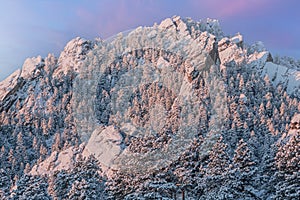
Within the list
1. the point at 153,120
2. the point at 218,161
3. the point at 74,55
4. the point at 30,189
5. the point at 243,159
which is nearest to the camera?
the point at 218,161

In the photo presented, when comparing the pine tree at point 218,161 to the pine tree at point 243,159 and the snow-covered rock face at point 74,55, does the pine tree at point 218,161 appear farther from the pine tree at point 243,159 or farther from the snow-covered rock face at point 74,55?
the snow-covered rock face at point 74,55

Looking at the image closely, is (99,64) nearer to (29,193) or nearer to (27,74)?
(27,74)

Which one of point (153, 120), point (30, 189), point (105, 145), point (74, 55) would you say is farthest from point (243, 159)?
point (74, 55)

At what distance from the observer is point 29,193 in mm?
33969

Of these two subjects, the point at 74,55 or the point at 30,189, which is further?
the point at 74,55

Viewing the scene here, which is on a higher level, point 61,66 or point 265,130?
point 61,66

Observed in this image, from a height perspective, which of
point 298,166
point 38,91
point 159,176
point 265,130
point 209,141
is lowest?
point 159,176

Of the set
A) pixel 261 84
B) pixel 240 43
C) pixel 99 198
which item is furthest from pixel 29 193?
pixel 240 43

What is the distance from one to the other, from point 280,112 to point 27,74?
73949mm

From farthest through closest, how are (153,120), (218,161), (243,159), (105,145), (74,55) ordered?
1. (74,55)
2. (153,120)
3. (105,145)
4. (243,159)
5. (218,161)

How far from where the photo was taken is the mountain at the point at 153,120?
32.0 m

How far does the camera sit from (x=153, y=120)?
60969 mm

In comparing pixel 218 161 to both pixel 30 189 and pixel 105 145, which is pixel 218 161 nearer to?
pixel 30 189

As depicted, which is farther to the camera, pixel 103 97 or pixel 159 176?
pixel 103 97
